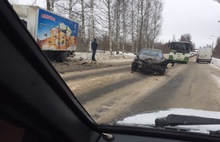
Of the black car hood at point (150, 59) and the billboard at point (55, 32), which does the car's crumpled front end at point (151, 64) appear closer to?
the black car hood at point (150, 59)

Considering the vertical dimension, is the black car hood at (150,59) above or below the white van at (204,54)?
above

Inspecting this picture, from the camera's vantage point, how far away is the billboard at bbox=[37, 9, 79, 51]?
22281 mm

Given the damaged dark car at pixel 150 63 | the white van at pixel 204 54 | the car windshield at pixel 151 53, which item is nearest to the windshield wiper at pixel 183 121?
the damaged dark car at pixel 150 63

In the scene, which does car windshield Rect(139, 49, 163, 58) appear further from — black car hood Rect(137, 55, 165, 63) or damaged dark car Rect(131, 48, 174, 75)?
black car hood Rect(137, 55, 165, 63)

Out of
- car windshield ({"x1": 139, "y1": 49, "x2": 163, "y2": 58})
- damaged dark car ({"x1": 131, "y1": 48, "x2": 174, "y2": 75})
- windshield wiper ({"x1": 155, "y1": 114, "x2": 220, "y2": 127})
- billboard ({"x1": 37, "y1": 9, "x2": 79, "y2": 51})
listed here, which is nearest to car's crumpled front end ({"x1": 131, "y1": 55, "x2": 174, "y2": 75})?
damaged dark car ({"x1": 131, "y1": 48, "x2": 174, "y2": 75})

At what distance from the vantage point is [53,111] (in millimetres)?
1997

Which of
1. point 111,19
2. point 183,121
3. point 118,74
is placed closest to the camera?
point 183,121

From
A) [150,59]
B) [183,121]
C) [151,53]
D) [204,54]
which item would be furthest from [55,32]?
[204,54]

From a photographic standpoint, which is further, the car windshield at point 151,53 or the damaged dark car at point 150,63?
the car windshield at point 151,53

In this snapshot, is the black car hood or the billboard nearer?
the black car hood

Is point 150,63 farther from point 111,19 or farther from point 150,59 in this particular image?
point 111,19

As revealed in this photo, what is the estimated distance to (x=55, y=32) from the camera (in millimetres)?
24750

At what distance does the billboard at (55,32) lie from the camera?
73.1 feet

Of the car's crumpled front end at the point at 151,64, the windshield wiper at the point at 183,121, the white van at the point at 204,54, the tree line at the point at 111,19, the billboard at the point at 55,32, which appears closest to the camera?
the windshield wiper at the point at 183,121
